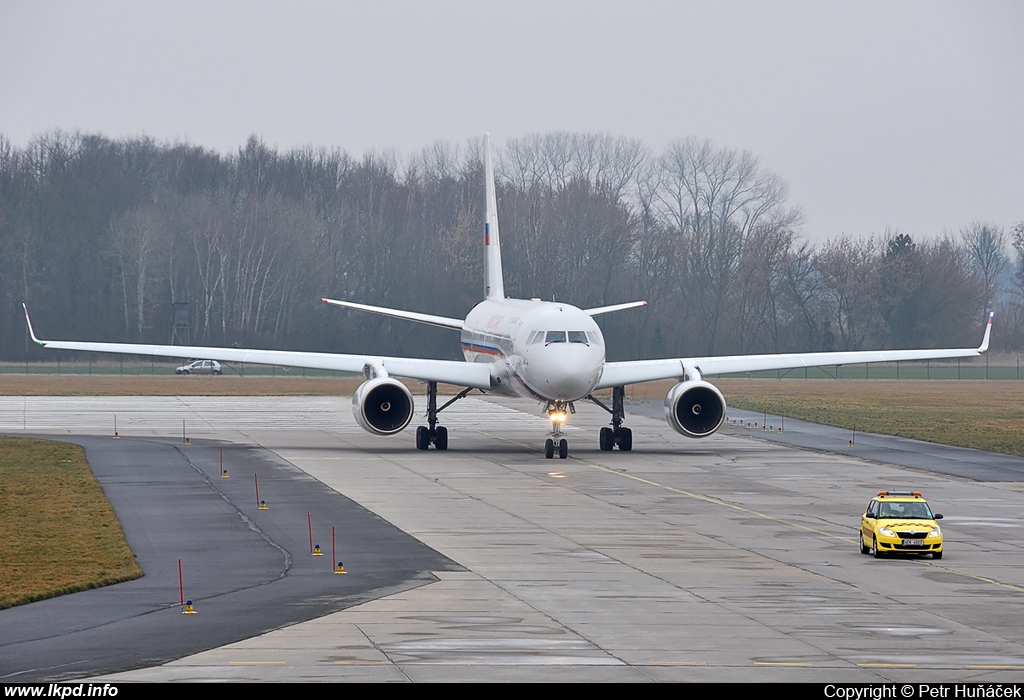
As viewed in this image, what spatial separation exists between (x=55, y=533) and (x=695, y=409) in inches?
803

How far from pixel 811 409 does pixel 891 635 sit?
4946cm

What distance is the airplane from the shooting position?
3847 cm

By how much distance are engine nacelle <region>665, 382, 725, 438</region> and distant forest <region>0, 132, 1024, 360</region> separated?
42.0 metres

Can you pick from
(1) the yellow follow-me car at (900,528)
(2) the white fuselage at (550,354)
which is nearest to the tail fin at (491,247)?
(2) the white fuselage at (550,354)

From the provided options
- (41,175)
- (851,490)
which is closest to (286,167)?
(41,175)

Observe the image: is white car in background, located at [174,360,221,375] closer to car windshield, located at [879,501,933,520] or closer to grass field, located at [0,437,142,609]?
grass field, located at [0,437,142,609]

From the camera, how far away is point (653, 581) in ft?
67.5

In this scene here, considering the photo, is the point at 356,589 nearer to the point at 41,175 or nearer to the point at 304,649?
the point at 304,649

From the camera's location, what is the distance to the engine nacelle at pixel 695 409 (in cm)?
4059

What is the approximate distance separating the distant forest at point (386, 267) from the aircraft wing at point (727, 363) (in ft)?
120

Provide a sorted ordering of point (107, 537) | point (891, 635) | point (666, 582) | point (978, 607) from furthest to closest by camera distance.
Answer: point (107, 537)
point (666, 582)
point (978, 607)
point (891, 635)

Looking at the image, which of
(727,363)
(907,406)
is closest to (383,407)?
(727,363)

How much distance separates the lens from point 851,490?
33.4 metres

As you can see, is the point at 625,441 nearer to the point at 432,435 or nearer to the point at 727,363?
the point at 727,363
